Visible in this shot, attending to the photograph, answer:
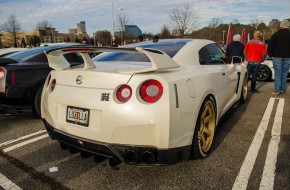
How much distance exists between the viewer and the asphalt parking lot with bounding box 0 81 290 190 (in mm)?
2439

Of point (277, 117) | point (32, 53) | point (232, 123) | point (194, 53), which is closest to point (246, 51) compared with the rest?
point (277, 117)

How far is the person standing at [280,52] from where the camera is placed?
248 inches

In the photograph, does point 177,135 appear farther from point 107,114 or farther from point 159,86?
point 107,114

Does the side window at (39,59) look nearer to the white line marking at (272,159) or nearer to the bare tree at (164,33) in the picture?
the white line marking at (272,159)

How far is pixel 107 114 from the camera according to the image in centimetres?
225

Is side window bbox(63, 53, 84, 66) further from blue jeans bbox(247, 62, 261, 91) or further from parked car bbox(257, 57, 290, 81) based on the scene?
parked car bbox(257, 57, 290, 81)

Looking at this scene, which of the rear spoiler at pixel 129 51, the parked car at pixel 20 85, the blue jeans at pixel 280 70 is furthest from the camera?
the blue jeans at pixel 280 70

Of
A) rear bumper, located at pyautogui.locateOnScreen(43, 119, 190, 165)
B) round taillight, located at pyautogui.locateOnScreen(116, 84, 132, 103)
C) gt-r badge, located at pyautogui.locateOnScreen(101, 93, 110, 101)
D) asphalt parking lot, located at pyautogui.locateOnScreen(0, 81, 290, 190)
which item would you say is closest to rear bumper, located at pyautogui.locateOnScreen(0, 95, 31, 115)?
asphalt parking lot, located at pyautogui.locateOnScreen(0, 81, 290, 190)

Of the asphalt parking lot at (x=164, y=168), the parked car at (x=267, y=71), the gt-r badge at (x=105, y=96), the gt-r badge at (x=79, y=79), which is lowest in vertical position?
the asphalt parking lot at (x=164, y=168)

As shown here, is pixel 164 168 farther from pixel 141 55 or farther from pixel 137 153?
pixel 141 55

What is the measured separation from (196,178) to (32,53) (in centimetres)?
370

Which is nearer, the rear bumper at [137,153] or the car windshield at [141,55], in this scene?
the rear bumper at [137,153]

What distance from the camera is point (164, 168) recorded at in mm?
2721

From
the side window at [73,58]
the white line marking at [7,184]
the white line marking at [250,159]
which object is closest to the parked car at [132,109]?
the white line marking at [250,159]
